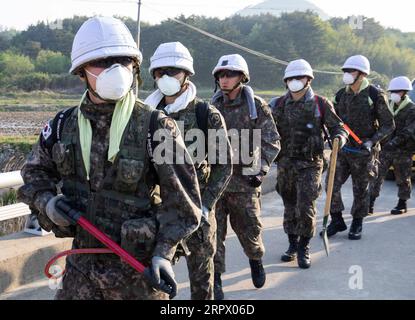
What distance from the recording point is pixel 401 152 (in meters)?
8.28

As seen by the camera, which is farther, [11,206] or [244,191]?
[11,206]

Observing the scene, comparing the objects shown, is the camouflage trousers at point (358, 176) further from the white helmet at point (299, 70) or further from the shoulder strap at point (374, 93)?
the white helmet at point (299, 70)

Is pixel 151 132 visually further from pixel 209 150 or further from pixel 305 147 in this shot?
pixel 305 147

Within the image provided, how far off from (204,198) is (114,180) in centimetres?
121

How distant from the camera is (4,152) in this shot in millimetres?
20031

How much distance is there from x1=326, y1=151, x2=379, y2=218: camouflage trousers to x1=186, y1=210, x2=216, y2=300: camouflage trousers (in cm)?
330

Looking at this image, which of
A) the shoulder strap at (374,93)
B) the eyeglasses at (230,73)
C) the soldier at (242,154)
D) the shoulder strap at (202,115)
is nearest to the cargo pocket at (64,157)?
the shoulder strap at (202,115)

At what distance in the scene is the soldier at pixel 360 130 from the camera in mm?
6496

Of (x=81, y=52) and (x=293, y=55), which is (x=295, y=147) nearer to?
(x=81, y=52)

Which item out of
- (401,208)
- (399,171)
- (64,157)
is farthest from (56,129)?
(399,171)

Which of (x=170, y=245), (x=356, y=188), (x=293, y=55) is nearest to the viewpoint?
(x=170, y=245)

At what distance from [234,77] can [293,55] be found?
6320cm

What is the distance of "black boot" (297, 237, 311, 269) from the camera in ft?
18.0

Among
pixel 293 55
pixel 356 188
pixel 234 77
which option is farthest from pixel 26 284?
pixel 293 55
